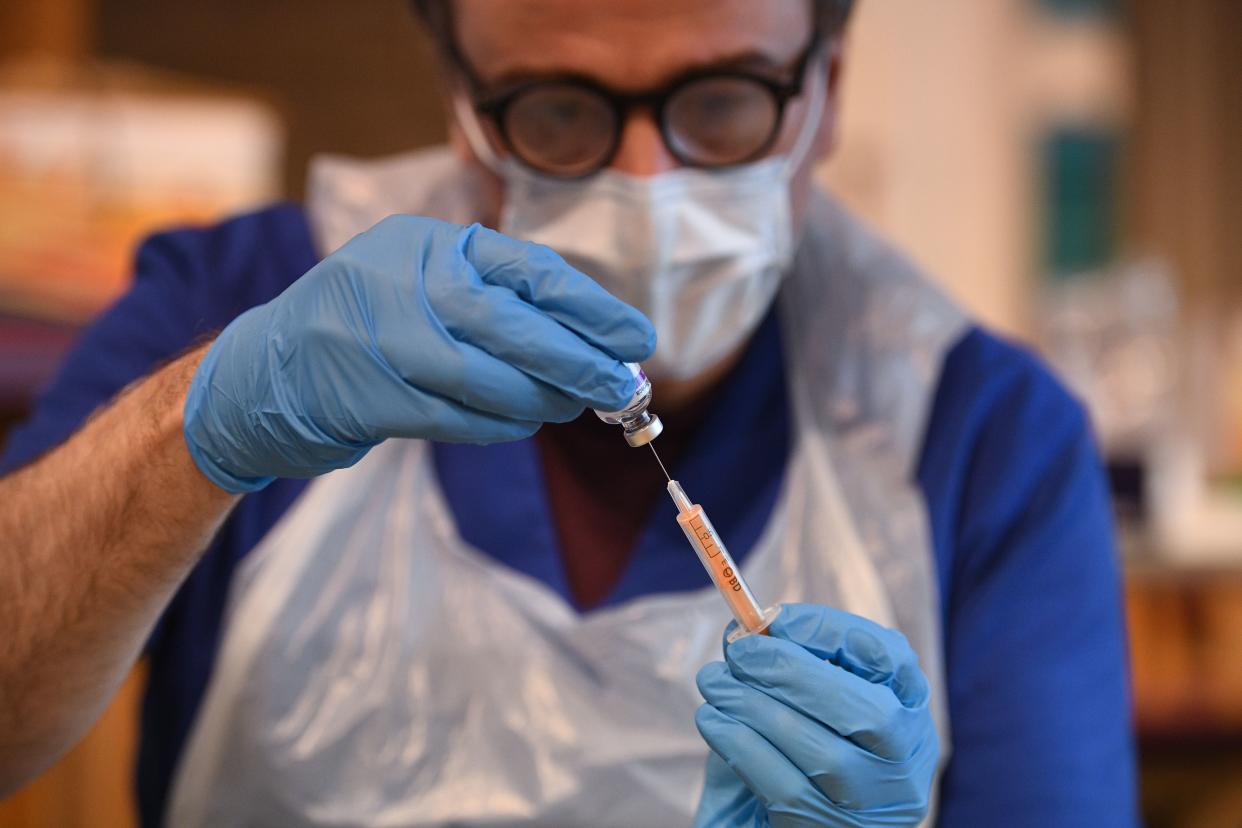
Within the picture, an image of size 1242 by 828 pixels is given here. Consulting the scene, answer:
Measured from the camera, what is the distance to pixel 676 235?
34.0 inches

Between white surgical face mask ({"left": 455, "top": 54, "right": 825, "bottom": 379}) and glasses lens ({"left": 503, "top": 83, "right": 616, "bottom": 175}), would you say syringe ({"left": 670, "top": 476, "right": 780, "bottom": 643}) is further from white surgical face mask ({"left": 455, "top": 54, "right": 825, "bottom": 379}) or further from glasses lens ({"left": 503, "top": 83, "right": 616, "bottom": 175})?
glasses lens ({"left": 503, "top": 83, "right": 616, "bottom": 175})

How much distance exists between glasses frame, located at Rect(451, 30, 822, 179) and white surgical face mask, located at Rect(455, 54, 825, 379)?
1cm

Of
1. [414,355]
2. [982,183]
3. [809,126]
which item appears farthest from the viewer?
[982,183]

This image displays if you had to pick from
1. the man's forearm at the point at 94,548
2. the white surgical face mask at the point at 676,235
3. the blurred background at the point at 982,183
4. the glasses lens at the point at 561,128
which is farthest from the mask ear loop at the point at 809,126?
the blurred background at the point at 982,183

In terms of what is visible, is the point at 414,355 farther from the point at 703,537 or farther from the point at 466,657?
the point at 466,657

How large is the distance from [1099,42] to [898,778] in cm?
439

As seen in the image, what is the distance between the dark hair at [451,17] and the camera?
0.93 m

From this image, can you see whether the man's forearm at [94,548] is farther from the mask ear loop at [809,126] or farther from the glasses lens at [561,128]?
the mask ear loop at [809,126]

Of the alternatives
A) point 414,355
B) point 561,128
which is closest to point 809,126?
point 561,128

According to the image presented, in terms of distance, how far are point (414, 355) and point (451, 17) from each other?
41 centimetres

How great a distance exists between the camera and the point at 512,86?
89cm

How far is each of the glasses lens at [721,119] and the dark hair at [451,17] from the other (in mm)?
88

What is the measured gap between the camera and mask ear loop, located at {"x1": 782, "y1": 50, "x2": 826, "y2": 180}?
94 centimetres

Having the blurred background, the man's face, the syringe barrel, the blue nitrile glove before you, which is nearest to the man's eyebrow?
the man's face
